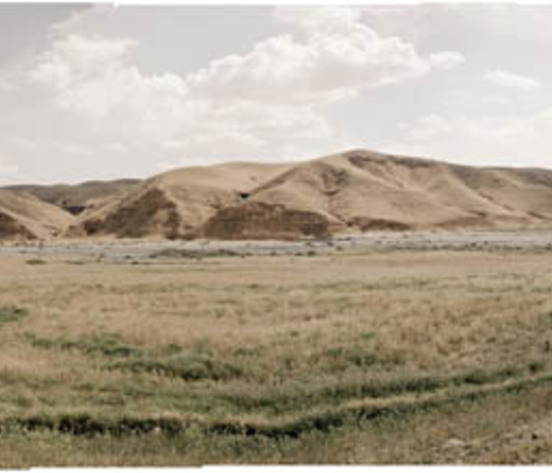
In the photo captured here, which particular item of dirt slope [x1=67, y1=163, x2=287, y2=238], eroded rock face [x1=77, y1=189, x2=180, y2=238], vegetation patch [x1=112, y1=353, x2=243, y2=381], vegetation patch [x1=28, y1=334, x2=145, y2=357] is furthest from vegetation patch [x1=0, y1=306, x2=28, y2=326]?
eroded rock face [x1=77, y1=189, x2=180, y2=238]

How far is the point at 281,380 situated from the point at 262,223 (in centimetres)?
13740

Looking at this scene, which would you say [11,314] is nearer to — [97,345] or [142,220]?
[97,345]

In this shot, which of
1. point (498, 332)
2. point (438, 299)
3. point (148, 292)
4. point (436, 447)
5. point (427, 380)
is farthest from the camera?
point (148, 292)

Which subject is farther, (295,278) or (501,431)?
(295,278)

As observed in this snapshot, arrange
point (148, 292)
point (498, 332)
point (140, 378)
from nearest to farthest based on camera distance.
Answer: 1. point (140, 378)
2. point (498, 332)
3. point (148, 292)

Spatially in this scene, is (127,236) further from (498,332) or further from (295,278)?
(498,332)

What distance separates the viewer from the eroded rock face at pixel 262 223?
14488cm

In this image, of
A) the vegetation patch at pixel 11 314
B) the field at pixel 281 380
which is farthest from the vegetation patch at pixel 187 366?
the vegetation patch at pixel 11 314

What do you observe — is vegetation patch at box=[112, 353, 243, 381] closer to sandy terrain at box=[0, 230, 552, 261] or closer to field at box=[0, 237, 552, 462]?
field at box=[0, 237, 552, 462]

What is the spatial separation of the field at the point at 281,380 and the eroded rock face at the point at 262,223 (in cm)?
11834

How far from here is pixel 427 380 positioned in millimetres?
12648

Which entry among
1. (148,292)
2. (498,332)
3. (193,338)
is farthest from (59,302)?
(498,332)

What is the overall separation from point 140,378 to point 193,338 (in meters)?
3.76

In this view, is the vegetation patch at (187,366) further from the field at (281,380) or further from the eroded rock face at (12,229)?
the eroded rock face at (12,229)
